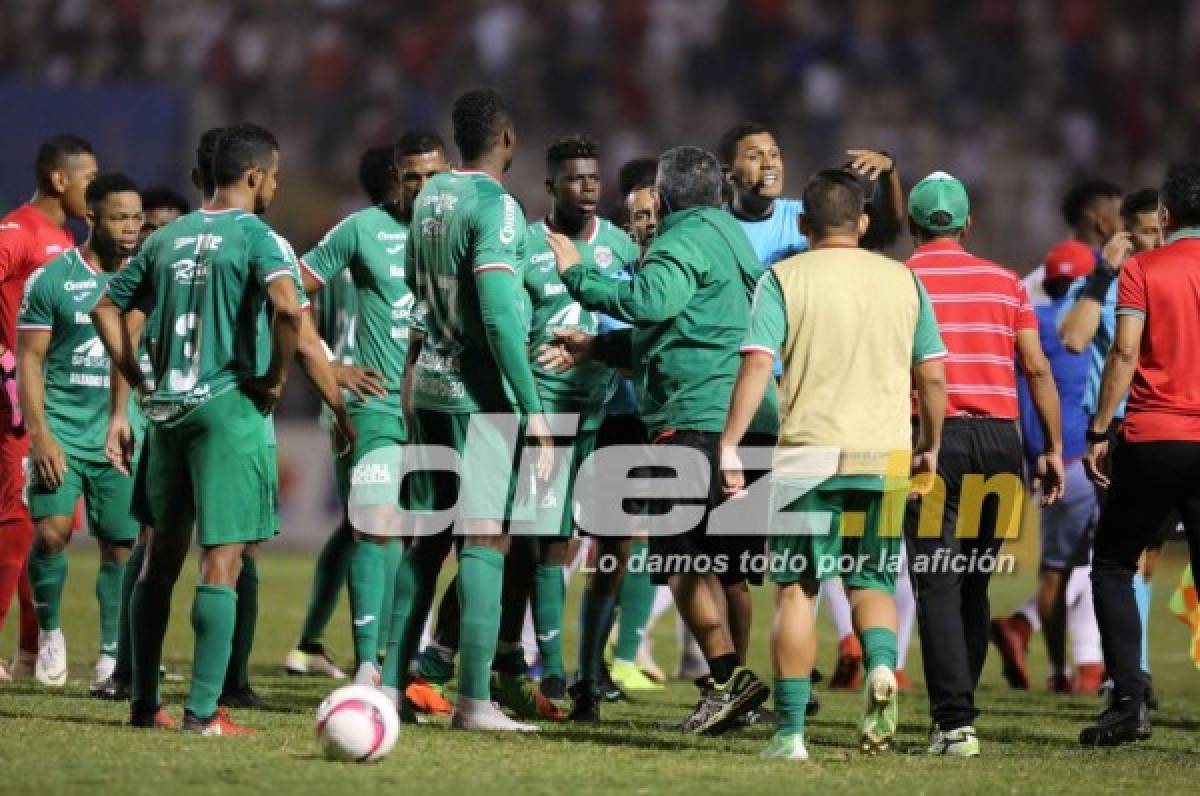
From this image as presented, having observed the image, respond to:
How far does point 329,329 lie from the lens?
35.6 ft

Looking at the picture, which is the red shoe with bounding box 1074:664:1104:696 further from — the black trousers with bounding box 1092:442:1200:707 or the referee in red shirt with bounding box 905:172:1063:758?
the referee in red shirt with bounding box 905:172:1063:758

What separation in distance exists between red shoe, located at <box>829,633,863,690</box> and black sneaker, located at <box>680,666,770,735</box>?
2702mm

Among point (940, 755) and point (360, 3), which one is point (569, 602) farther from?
point (360, 3)

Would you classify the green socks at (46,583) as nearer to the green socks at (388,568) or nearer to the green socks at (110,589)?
the green socks at (110,589)

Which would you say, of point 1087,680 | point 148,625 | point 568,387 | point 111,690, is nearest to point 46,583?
point 111,690

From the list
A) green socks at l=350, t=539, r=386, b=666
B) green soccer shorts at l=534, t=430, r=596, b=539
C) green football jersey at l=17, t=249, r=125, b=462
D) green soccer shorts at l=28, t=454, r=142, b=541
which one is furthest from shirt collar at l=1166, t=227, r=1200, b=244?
green soccer shorts at l=28, t=454, r=142, b=541

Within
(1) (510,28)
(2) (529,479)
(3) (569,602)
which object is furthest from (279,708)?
(1) (510,28)

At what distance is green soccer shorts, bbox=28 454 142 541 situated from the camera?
10.2 meters

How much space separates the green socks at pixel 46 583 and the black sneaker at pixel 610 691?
2.87m

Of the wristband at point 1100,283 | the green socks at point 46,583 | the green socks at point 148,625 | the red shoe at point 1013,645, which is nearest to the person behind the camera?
the green socks at point 148,625

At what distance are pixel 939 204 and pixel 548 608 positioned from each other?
9.53 ft

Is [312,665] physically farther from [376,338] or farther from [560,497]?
[560,497]

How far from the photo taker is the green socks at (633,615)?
1120 centimetres

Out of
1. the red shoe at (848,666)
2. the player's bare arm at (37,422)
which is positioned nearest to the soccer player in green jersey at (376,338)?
the player's bare arm at (37,422)
